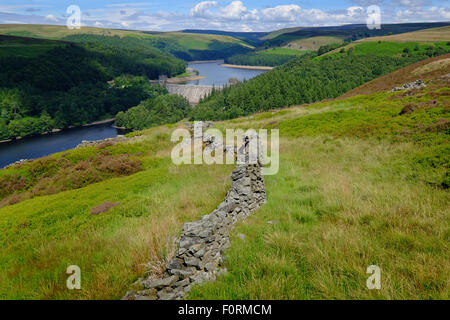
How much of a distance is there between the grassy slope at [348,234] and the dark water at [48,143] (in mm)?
95574

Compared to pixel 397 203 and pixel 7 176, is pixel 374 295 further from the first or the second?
pixel 7 176

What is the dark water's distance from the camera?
82812 millimetres

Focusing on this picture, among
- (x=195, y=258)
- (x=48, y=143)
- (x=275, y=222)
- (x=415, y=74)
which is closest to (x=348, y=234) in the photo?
(x=275, y=222)

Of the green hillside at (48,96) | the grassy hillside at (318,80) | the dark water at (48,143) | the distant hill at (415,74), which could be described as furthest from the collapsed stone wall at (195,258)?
the green hillside at (48,96)

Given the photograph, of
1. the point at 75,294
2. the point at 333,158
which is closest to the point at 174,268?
the point at 75,294

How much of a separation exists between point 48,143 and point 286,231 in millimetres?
118777

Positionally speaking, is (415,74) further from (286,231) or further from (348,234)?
(286,231)

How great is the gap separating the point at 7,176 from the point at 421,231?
3666 cm

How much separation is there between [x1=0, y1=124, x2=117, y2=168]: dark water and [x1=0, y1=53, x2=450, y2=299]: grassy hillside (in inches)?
3446

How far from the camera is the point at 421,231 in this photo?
5.74 meters

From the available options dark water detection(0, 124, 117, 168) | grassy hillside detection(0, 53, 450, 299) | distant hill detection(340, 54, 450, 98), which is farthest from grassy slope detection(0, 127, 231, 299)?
dark water detection(0, 124, 117, 168)

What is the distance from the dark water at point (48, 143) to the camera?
82.8 m
